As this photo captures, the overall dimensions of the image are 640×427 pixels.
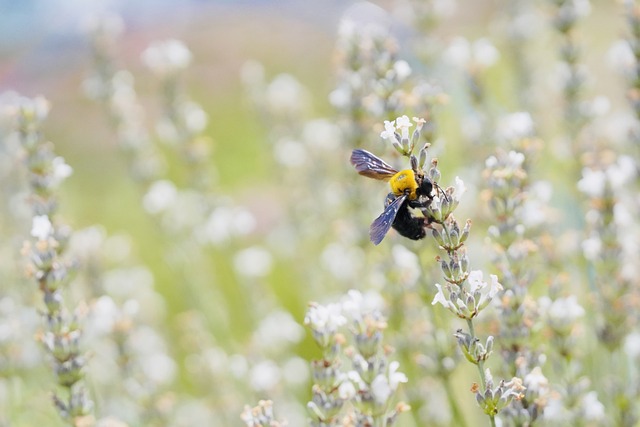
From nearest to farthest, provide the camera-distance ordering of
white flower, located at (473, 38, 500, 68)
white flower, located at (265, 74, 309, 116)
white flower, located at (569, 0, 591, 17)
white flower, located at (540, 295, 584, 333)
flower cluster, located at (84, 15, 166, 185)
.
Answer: white flower, located at (540, 295, 584, 333), white flower, located at (569, 0, 591, 17), white flower, located at (473, 38, 500, 68), flower cluster, located at (84, 15, 166, 185), white flower, located at (265, 74, 309, 116)

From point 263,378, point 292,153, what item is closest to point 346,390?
point 263,378

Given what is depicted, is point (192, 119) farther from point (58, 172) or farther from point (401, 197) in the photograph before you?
point (401, 197)

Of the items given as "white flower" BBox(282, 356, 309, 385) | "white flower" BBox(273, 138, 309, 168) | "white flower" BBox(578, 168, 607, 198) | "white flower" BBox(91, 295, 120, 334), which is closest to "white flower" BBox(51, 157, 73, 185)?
"white flower" BBox(91, 295, 120, 334)

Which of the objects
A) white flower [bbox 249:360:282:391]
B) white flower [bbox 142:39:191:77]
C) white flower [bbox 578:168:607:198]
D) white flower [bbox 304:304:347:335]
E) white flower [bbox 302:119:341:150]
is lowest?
white flower [bbox 304:304:347:335]

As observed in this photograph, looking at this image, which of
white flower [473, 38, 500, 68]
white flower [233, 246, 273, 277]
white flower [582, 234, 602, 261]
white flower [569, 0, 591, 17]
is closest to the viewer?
white flower [582, 234, 602, 261]

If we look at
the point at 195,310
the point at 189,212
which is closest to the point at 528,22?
the point at 189,212

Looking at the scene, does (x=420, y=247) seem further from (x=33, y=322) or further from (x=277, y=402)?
(x=33, y=322)

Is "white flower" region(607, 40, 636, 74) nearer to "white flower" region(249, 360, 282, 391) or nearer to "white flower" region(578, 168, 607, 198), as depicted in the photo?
"white flower" region(578, 168, 607, 198)

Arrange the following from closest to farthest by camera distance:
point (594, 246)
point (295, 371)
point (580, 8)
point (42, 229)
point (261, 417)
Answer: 1. point (261, 417)
2. point (42, 229)
3. point (594, 246)
4. point (580, 8)
5. point (295, 371)
